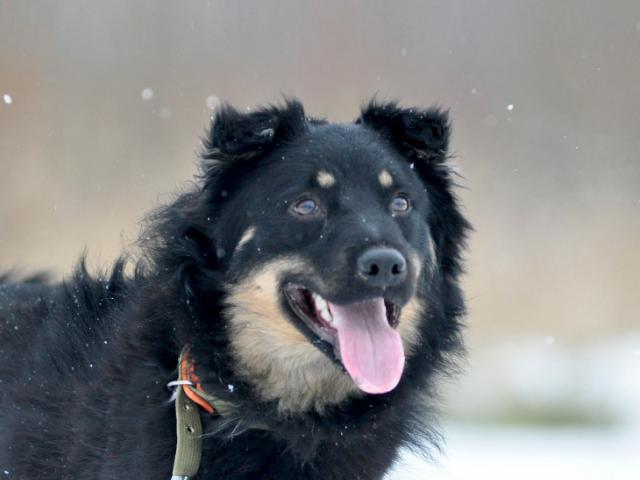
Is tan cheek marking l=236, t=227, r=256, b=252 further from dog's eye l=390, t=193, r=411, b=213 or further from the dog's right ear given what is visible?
dog's eye l=390, t=193, r=411, b=213

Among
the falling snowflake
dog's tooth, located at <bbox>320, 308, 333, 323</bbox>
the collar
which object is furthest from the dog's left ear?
the falling snowflake

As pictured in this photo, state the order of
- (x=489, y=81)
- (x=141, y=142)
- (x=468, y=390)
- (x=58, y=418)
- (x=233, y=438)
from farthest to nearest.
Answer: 1. (x=489, y=81)
2. (x=141, y=142)
3. (x=468, y=390)
4. (x=58, y=418)
5. (x=233, y=438)

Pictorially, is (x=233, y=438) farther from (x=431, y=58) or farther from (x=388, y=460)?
(x=431, y=58)

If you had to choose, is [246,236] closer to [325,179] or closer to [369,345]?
[325,179]

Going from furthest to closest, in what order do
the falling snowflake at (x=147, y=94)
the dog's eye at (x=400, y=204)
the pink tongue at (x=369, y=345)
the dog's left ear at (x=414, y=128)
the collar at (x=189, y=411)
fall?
1. the falling snowflake at (x=147, y=94)
2. the dog's left ear at (x=414, y=128)
3. the dog's eye at (x=400, y=204)
4. the pink tongue at (x=369, y=345)
5. the collar at (x=189, y=411)

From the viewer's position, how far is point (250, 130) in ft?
13.2

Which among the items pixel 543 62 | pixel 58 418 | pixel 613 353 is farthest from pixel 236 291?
pixel 543 62

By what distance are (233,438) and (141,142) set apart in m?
10.5

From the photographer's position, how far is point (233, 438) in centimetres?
377

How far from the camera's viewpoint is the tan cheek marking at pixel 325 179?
13.2ft

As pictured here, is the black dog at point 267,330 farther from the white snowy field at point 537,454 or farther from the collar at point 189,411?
the white snowy field at point 537,454

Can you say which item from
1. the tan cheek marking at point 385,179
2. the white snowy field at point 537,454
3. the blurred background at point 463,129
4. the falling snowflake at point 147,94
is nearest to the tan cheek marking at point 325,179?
the tan cheek marking at point 385,179

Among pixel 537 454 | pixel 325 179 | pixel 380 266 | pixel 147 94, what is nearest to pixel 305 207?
pixel 325 179

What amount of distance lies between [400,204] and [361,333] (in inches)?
24.4
